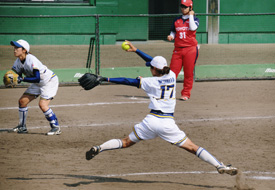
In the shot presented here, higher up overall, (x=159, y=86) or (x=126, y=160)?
(x=159, y=86)

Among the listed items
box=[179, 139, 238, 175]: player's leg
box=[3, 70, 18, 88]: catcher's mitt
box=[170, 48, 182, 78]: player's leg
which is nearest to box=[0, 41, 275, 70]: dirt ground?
box=[170, 48, 182, 78]: player's leg

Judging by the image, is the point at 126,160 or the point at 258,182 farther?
the point at 126,160

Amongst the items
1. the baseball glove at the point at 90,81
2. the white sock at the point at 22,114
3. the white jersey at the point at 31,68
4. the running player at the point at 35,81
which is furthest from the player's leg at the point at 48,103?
the baseball glove at the point at 90,81

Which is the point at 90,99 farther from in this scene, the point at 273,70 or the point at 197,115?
the point at 273,70

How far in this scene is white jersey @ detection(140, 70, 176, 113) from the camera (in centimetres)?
707

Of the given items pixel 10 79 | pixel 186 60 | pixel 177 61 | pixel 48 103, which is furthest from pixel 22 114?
pixel 186 60

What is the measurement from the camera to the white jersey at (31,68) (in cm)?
987

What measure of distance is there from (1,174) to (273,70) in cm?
1270

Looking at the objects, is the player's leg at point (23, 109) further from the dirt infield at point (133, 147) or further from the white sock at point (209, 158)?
the white sock at point (209, 158)

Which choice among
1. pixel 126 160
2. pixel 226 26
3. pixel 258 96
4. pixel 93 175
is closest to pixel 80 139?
pixel 126 160

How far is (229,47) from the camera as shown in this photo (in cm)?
1977

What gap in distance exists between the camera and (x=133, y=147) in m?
9.35

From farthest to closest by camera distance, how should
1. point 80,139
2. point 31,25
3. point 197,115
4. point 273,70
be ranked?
point 31,25
point 273,70
point 197,115
point 80,139

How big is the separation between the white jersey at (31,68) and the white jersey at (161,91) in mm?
3462
